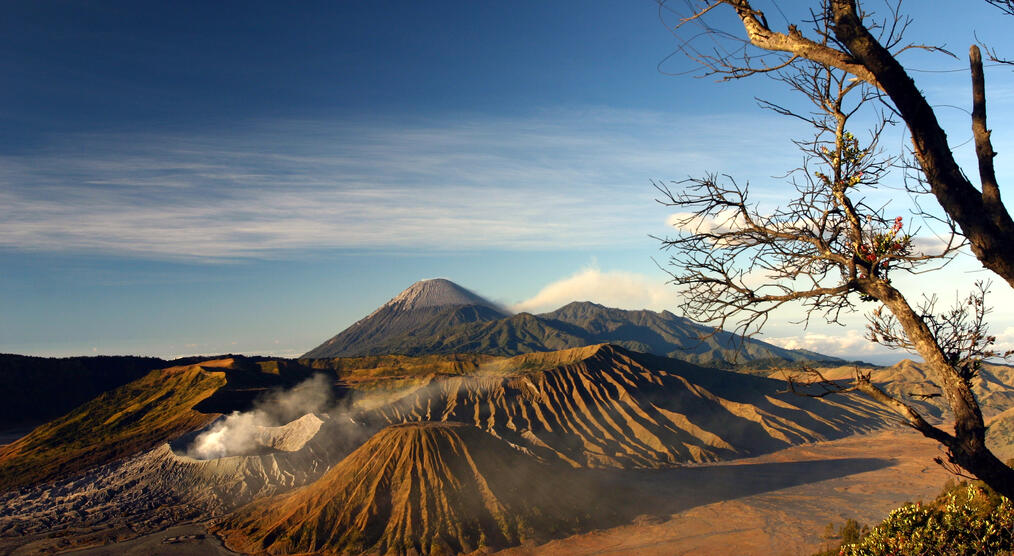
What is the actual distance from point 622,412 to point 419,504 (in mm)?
49906

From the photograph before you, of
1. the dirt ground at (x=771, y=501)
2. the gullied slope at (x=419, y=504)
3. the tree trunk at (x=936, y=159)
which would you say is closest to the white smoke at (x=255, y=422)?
the gullied slope at (x=419, y=504)

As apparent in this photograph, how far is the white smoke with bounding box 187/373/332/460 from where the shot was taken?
69938 millimetres

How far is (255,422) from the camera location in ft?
257

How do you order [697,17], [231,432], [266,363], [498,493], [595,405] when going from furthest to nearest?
[266,363], [595,405], [231,432], [498,493], [697,17]

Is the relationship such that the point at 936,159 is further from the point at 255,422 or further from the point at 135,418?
the point at 135,418

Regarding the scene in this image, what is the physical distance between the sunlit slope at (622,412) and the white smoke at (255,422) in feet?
50.7

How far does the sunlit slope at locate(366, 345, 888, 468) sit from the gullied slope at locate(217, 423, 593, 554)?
55.0 feet

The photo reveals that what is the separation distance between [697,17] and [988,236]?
356cm

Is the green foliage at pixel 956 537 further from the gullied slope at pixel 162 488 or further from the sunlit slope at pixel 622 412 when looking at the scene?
the gullied slope at pixel 162 488

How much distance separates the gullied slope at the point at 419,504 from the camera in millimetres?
45688

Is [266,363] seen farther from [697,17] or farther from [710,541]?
[697,17]

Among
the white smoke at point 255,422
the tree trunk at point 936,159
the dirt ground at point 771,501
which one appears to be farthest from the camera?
the white smoke at point 255,422

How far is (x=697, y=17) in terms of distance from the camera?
5.66 meters

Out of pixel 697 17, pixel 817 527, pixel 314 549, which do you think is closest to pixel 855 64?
pixel 697 17
